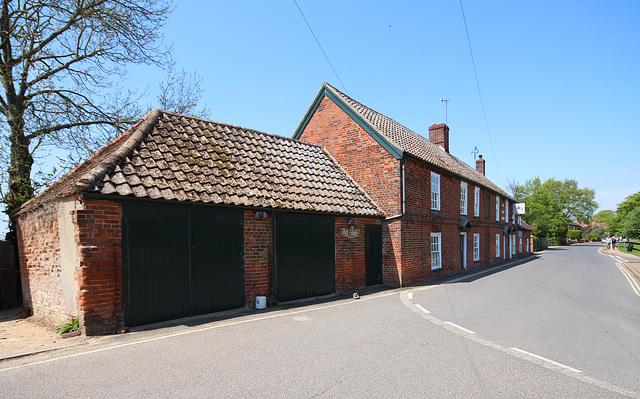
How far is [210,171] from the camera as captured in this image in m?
9.29

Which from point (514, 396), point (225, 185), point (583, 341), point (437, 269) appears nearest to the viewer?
point (514, 396)

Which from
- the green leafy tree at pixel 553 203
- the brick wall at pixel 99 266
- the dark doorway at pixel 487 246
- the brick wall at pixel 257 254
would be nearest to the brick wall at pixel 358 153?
the brick wall at pixel 257 254

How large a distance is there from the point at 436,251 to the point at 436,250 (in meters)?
0.05

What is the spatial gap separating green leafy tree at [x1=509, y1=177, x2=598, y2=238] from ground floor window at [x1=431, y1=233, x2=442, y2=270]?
4911 cm

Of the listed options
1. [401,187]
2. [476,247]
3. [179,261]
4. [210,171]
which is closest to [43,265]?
[179,261]

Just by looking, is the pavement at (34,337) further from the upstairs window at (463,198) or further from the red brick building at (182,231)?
Answer: the upstairs window at (463,198)

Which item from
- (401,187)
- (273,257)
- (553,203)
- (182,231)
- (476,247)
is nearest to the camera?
(182,231)

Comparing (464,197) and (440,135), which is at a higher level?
(440,135)

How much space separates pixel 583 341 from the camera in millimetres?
6496

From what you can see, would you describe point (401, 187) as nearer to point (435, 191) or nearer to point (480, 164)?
point (435, 191)

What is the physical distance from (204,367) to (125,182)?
13.6 ft

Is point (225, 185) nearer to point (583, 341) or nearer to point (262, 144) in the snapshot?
point (262, 144)

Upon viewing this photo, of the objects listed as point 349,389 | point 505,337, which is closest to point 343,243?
point 505,337

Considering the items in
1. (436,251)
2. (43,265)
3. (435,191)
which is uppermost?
(435,191)
